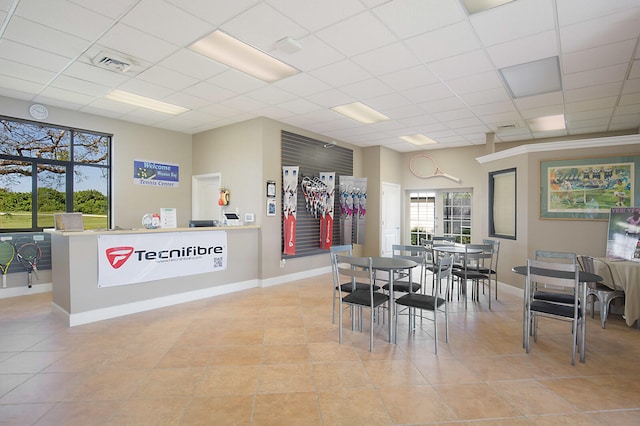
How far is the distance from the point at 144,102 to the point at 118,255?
2.71 metres

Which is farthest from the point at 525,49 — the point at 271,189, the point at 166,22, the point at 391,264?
the point at 271,189

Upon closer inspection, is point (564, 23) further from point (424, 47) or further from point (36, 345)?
point (36, 345)

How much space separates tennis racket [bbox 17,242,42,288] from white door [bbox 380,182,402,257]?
22.6 feet

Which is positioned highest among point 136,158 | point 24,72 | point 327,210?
point 24,72

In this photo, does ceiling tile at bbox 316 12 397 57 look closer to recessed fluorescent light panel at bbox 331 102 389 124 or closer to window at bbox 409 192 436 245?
recessed fluorescent light panel at bbox 331 102 389 124

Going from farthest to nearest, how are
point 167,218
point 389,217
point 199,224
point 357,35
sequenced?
point 389,217 < point 199,224 < point 167,218 < point 357,35

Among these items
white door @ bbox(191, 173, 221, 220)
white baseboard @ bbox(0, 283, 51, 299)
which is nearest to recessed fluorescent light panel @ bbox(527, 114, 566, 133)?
white door @ bbox(191, 173, 221, 220)

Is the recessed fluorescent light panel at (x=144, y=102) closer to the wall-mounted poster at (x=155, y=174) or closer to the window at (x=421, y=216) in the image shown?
the wall-mounted poster at (x=155, y=174)

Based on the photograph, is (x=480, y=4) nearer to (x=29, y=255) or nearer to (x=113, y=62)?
(x=113, y=62)

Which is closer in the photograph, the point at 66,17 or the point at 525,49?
the point at 66,17

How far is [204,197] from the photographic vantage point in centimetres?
725

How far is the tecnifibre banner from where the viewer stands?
4.22 metres

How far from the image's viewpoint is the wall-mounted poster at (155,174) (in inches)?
254

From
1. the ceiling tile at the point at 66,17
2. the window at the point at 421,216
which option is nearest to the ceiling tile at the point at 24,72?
the ceiling tile at the point at 66,17
